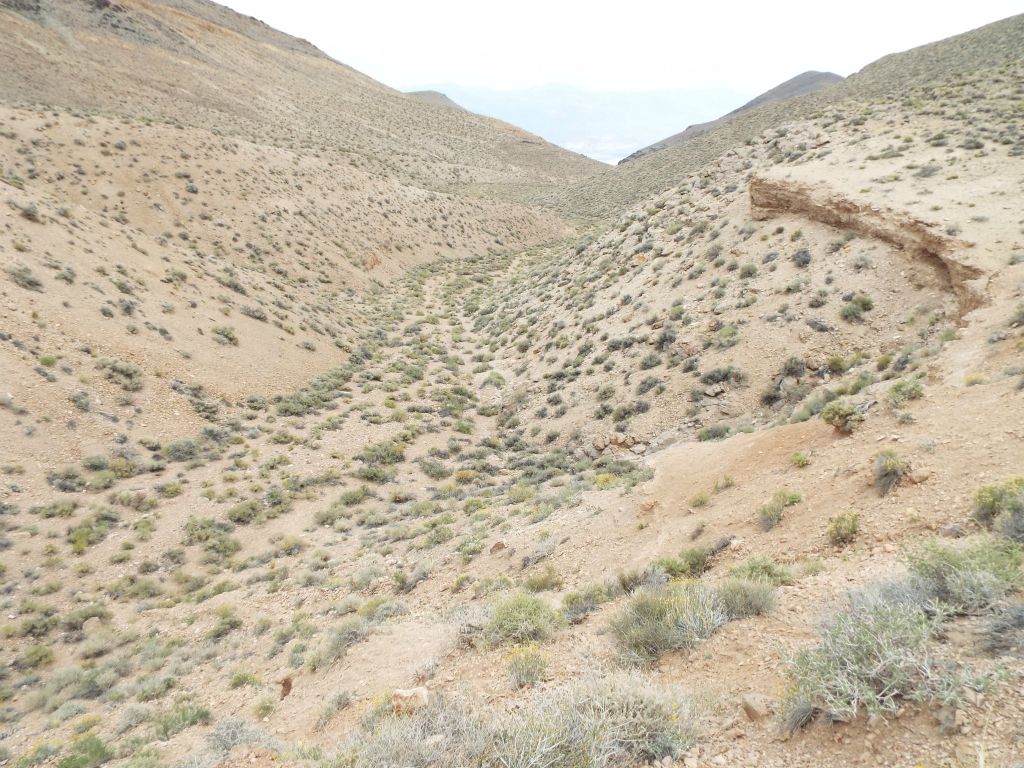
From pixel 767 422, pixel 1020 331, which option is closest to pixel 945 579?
pixel 1020 331

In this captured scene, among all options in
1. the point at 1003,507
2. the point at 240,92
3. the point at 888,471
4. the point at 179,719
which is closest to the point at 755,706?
the point at 1003,507

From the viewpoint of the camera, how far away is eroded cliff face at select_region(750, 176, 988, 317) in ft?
38.6

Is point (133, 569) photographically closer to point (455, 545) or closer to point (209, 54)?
point (455, 545)

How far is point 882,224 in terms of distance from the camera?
15086 millimetres

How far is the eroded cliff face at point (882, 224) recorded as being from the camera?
1177 cm

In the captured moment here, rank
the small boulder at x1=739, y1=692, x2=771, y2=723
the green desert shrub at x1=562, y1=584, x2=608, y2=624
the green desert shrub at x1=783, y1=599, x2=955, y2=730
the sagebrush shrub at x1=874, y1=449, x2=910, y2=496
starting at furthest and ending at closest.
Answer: the sagebrush shrub at x1=874, y1=449, x2=910, y2=496 < the green desert shrub at x1=562, y1=584, x2=608, y2=624 < the small boulder at x1=739, y1=692, x2=771, y2=723 < the green desert shrub at x1=783, y1=599, x2=955, y2=730

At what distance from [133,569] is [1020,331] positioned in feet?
59.3

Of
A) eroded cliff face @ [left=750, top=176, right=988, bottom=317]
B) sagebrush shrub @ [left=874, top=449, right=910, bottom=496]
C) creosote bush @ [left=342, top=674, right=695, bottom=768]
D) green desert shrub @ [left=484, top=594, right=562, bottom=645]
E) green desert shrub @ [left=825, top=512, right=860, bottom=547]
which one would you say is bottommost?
green desert shrub @ [left=484, top=594, right=562, bottom=645]

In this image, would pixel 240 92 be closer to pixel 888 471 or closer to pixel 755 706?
pixel 888 471

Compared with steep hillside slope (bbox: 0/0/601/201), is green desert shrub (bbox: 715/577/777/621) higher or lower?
lower

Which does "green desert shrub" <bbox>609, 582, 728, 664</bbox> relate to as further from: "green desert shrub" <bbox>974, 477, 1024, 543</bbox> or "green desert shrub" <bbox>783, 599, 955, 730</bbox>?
"green desert shrub" <bbox>974, 477, 1024, 543</bbox>

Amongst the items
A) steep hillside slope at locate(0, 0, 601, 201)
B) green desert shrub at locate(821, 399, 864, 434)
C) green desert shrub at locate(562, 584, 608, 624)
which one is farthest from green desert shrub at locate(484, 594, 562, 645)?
steep hillside slope at locate(0, 0, 601, 201)

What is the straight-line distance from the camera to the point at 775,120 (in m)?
58.7

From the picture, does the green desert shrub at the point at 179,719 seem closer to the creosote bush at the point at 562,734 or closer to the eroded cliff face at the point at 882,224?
the creosote bush at the point at 562,734
